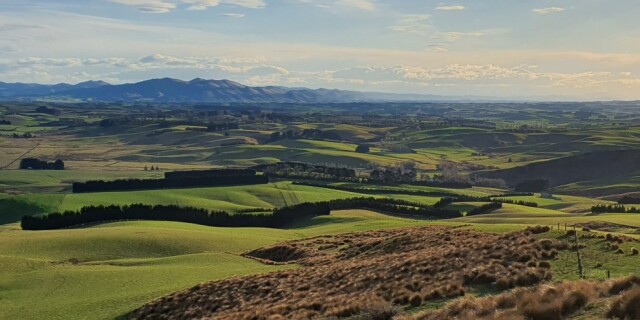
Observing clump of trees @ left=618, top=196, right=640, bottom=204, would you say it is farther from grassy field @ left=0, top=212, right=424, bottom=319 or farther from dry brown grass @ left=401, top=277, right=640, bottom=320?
dry brown grass @ left=401, top=277, right=640, bottom=320

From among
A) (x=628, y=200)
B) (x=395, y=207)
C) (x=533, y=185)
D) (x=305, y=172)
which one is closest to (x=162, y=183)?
(x=305, y=172)

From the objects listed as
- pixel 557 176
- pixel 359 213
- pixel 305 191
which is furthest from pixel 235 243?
pixel 557 176

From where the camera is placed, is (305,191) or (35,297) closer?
(35,297)

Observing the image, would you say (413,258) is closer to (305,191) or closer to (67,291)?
(67,291)

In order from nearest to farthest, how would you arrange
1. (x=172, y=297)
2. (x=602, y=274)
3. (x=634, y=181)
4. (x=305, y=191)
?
(x=602, y=274)
(x=172, y=297)
(x=305, y=191)
(x=634, y=181)

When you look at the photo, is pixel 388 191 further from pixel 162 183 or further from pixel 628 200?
pixel 628 200

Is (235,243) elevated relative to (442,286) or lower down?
lower down

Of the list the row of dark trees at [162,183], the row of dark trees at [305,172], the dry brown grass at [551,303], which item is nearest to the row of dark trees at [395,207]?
the row of dark trees at [162,183]

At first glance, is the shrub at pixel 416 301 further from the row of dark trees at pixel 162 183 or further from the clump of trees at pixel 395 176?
the clump of trees at pixel 395 176
